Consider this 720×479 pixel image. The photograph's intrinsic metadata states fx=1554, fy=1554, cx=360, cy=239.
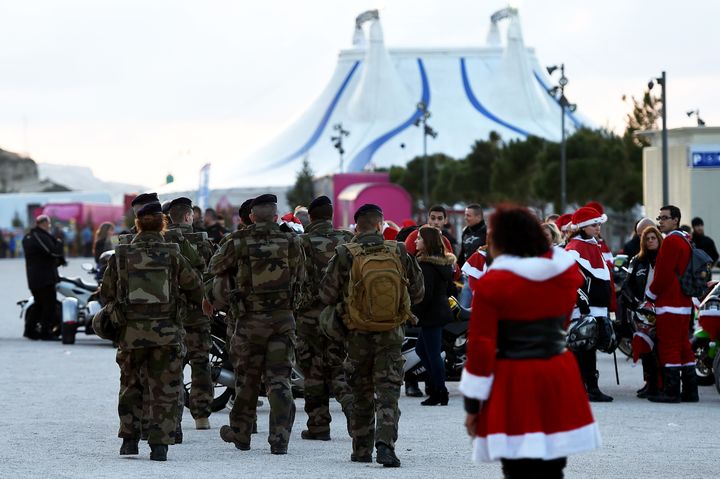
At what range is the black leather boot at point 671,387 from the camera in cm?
1302

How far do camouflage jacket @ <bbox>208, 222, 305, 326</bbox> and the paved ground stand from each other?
940 mm

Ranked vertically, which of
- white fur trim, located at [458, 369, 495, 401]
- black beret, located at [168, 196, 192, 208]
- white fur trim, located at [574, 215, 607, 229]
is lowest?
white fur trim, located at [458, 369, 495, 401]

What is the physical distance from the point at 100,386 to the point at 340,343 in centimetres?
427

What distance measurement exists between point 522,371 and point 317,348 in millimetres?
4886

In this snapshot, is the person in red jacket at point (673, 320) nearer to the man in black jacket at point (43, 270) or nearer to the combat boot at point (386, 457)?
the combat boot at point (386, 457)

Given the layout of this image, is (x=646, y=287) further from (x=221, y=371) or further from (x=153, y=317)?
(x=153, y=317)

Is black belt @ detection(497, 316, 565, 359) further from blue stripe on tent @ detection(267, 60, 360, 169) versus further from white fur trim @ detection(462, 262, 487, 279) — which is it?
blue stripe on tent @ detection(267, 60, 360, 169)

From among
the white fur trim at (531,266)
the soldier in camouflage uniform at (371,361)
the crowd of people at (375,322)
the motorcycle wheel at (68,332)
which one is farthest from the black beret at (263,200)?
the motorcycle wheel at (68,332)

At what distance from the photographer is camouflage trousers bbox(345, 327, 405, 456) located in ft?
30.3

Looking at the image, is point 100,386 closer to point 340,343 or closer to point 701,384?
point 340,343

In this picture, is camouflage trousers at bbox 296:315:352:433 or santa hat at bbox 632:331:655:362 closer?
camouflage trousers at bbox 296:315:352:433

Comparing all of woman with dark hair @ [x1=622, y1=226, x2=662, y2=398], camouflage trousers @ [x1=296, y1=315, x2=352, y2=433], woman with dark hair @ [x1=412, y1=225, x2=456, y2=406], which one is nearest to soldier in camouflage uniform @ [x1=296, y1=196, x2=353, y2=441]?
camouflage trousers @ [x1=296, y1=315, x2=352, y2=433]

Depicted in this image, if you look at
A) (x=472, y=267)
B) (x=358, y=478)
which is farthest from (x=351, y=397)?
(x=472, y=267)

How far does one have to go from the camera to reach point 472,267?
13.6 metres
